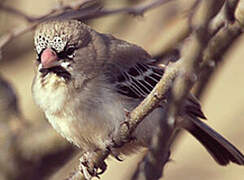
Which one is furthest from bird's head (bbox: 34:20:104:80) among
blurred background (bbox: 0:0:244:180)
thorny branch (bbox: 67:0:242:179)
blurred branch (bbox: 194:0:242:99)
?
blurred branch (bbox: 194:0:242:99)

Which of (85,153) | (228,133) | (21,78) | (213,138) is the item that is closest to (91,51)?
(85,153)

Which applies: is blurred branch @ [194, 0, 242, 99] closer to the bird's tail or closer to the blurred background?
the blurred background

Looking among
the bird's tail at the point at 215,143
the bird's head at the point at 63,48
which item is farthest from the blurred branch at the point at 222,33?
the bird's tail at the point at 215,143

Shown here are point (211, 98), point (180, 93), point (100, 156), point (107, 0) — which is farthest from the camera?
point (211, 98)

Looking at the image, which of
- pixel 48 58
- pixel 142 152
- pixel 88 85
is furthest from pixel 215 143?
pixel 48 58

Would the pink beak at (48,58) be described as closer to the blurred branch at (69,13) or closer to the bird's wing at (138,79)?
the blurred branch at (69,13)

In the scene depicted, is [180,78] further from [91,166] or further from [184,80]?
[91,166]

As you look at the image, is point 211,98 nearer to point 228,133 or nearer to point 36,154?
point 228,133
